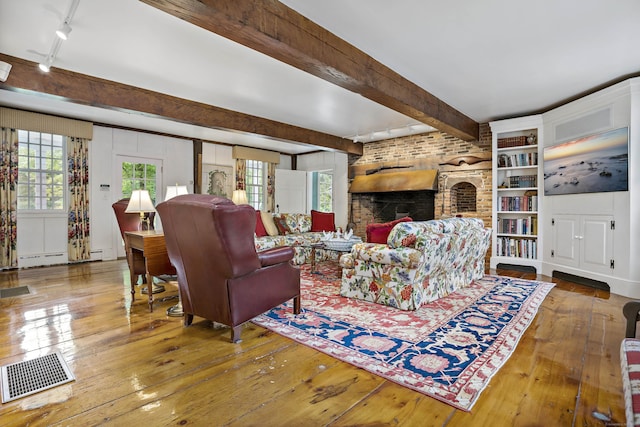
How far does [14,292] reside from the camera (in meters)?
3.79

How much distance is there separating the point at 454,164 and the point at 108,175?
653 centimetres

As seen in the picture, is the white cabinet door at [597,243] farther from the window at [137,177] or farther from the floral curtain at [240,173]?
the window at [137,177]

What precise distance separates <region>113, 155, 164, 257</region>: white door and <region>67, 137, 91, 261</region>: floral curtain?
0.47 m

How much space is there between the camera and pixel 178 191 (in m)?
4.39

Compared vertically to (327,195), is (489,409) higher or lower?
lower

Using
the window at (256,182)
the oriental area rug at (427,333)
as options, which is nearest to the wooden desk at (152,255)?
the oriental area rug at (427,333)

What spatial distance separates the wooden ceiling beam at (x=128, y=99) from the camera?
11.2ft

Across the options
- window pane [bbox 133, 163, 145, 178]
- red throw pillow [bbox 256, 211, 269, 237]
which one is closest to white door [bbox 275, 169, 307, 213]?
red throw pillow [bbox 256, 211, 269, 237]

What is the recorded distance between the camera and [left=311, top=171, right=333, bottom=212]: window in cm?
858

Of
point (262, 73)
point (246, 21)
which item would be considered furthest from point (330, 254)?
point (246, 21)

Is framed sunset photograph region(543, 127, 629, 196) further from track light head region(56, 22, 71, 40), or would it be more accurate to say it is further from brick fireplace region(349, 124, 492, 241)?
track light head region(56, 22, 71, 40)

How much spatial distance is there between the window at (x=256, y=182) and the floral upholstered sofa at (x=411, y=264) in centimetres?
512

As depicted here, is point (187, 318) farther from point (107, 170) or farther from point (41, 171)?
point (41, 171)

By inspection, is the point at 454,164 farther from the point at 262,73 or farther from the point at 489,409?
the point at 489,409
